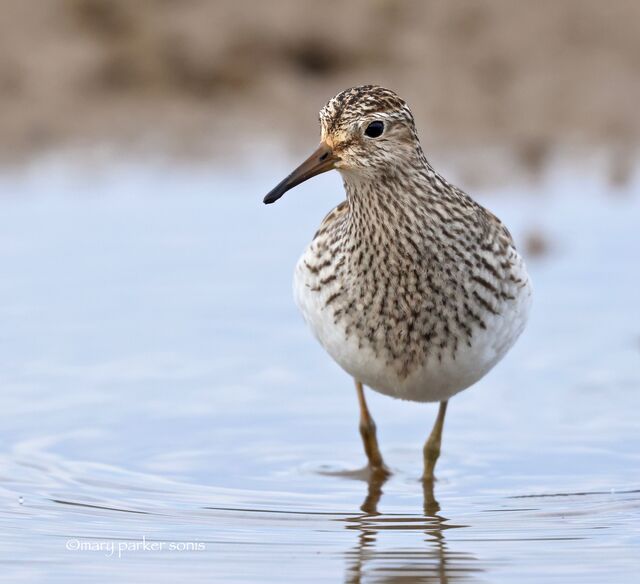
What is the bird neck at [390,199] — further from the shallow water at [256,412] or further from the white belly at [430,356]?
the shallow water at [256,412]

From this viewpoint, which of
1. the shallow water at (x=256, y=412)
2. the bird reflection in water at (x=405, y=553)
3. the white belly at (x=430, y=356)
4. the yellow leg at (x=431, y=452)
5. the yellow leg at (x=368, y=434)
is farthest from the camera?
the yellow leg at (x=368, y=434)

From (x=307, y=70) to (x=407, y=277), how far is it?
741 cm

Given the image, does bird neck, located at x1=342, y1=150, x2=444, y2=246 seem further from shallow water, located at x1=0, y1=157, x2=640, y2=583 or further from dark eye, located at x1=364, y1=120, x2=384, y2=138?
shallow water, located at x1=0, y1=157, x2=640, y2=583

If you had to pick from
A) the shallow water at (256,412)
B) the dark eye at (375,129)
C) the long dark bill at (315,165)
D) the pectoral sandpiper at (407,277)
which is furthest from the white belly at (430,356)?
the dark eye at (375,129)

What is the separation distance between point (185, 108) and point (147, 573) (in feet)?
27.7

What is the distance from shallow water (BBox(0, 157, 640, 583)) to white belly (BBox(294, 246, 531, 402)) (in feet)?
1.88

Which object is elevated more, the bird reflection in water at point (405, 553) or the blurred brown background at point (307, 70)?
the blurred brown background at point (307, 70)

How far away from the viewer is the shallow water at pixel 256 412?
21.4 ft

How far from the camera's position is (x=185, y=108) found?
557 inches

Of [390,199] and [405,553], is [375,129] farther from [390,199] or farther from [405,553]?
[405,553]

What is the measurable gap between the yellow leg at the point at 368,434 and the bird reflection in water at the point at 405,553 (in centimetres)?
90

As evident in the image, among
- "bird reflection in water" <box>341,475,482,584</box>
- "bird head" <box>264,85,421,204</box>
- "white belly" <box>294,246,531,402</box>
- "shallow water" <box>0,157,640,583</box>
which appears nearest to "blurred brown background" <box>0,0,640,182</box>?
"shallow water" <box>0,157,640,583</box>

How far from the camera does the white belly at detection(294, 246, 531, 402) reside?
23.9 feet

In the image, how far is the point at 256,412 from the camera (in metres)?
8.82
